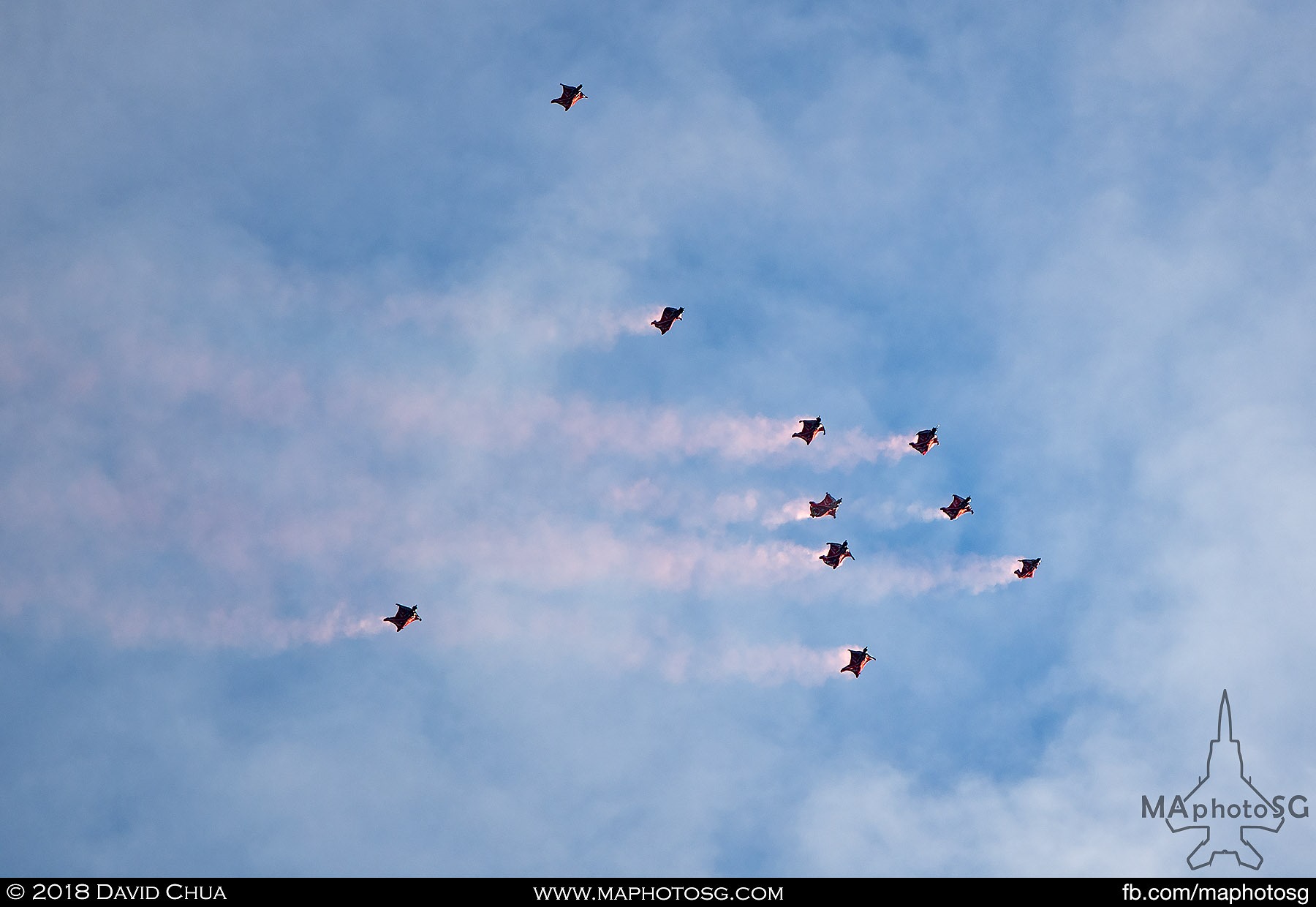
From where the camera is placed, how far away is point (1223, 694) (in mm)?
69375

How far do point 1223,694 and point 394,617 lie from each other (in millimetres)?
63404
